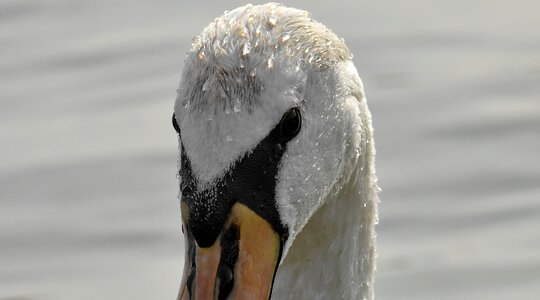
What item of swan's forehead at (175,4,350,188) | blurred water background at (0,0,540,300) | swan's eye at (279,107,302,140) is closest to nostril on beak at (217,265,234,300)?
swan's forehead at (175,4,350,188)

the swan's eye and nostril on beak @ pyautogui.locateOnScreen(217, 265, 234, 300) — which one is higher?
the swan's eye

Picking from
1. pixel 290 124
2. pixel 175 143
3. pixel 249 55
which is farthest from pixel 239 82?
pixel 175 143

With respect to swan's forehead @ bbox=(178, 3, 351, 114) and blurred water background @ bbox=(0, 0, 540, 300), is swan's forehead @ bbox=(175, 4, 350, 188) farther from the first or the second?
blurred water background @ bbox=(0, 0, 540, 300)

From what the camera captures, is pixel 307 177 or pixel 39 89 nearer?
pixel 307 177

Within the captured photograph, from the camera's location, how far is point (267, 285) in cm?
491

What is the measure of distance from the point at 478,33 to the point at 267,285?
211 inches

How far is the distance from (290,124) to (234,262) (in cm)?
48

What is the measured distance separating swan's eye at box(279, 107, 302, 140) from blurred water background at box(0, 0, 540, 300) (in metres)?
3.14

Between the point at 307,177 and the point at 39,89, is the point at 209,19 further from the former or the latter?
the point at 307,177

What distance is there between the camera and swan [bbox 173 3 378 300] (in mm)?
4762

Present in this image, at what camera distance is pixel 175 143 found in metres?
8.99

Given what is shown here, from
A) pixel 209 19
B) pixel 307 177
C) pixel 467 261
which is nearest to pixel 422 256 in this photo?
pixel 467 261

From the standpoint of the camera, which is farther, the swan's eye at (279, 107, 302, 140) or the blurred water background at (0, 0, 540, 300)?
the blurred water background at (0, 0, 540, 300)

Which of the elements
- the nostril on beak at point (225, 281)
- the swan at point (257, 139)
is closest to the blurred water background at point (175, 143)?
the swan at point (257, 139)
